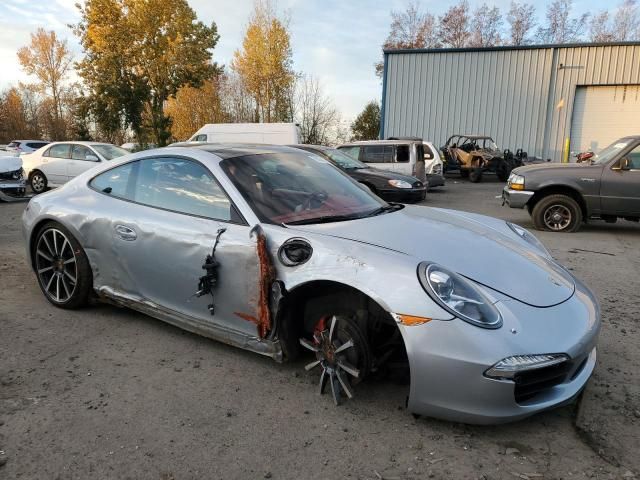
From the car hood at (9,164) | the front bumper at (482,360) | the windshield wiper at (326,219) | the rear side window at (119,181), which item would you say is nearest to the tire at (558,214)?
the windshield wiper at (326,219)

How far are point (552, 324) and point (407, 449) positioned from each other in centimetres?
93

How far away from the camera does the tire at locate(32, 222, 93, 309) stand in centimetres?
389

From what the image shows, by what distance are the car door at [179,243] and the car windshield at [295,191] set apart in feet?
0.57

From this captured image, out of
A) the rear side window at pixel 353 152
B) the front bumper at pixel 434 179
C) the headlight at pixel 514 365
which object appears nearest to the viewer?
the headlight at pixel 514 365

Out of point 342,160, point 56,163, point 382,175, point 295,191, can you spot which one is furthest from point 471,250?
point 56,163

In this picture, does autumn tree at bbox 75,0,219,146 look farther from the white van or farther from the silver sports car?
the silver sports car

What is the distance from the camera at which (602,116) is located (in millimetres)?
23125

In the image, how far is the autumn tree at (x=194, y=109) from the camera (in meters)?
37.1

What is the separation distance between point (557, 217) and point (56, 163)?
1265cm

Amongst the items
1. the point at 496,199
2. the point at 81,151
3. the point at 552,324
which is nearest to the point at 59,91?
the point at 81,151

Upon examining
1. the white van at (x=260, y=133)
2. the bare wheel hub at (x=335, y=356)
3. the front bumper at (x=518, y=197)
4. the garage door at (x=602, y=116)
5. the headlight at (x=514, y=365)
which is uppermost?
the garage door at (x=602, y=116)

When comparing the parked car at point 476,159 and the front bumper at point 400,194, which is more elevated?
the parked car at point 476,159

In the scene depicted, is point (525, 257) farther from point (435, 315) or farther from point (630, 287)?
point (630, 287)

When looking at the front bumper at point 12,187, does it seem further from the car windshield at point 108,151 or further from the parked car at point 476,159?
the parked car at point 476,159
